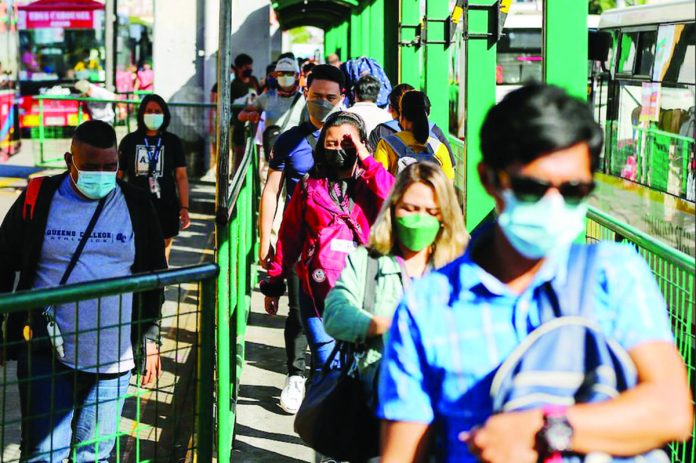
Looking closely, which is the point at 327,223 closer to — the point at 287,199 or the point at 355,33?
the point at 287,199

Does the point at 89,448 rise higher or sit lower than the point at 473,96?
lower

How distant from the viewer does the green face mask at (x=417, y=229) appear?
12.0 ft

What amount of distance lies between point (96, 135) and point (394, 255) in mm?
1474

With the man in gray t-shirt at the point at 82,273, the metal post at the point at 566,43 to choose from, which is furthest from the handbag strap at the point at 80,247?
the metal post at the point at 566,43

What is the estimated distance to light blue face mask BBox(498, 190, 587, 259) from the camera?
1998 millimetres

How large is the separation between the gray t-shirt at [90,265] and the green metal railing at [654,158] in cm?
761

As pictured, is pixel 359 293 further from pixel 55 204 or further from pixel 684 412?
pixel 684 412

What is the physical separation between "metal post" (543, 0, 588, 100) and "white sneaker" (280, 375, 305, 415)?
2.63 meters

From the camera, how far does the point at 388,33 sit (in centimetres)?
1253

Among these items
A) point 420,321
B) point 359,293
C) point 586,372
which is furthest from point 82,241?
point 586,372

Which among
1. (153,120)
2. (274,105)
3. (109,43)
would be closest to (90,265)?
(153,120)

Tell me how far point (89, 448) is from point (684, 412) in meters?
2.86

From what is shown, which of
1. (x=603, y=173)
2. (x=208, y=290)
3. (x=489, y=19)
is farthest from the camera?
(x=603, y=173)

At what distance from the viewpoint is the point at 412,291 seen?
2162 mm
